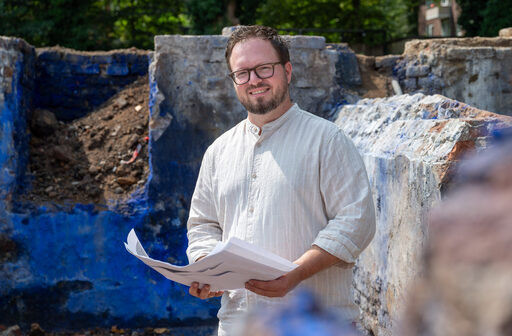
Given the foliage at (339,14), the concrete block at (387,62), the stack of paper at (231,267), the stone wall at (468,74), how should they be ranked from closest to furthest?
1. the stack of paper at (231,267)
2. the stone wall at (468,74)
3. the concrete block at (387,62)
4. the foliage at (339,14)

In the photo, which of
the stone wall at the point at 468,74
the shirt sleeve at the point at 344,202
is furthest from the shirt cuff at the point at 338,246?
the stone wall at the point at 468,74

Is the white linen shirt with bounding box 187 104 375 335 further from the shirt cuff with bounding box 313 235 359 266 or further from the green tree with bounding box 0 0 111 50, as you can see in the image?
the green tree with bounding box 0 0 111 50

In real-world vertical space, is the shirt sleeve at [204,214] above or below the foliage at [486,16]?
below

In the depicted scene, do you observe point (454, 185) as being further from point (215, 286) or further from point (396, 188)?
point (215, 286)

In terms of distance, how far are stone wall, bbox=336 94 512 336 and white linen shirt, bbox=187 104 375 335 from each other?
19.3 inches

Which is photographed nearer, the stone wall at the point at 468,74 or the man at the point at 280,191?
the man at the point at 280,191

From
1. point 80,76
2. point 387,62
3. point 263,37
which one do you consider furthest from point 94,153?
point 263,37

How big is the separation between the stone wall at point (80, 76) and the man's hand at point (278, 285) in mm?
4991

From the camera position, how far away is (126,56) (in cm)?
682

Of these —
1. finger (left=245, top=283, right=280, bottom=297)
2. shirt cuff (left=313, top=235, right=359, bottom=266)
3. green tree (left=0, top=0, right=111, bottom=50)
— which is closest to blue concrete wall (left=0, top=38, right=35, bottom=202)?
finger (left=245, top=283, right=280, bottom=297)

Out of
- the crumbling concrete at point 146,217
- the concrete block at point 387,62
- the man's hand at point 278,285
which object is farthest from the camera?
the concrete block at point 387,62

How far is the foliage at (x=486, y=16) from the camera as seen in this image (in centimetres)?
1630

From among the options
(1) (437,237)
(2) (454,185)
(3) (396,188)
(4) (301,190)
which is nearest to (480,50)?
(3) (396,188)

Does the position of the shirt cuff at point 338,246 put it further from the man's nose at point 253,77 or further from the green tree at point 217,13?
the green tree at point 217,13
